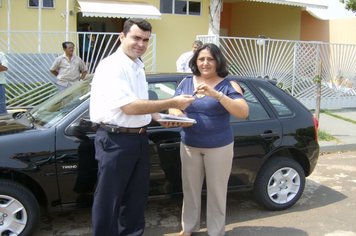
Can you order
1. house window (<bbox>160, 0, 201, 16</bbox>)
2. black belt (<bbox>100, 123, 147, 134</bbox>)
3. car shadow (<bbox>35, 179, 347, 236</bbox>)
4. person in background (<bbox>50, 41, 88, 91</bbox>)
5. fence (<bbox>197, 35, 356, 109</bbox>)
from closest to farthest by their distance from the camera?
black belt (<bbox>100, 123, 147, 134</bbox>), car shadow (<bbox>35, 179, 347, 236</bbox>), person in background (<bbox>50, 41, 88, 91</bbox>), fence (<bbox>197, 35, 356, 109</bbox>), house window (<bbox>160, 0, 201, 16</bbox>)

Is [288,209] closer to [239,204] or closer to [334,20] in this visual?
[239,204]

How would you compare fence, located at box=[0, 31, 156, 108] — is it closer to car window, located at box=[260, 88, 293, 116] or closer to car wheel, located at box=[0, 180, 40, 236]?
car window, located at box=[260, 88, 293, 116]

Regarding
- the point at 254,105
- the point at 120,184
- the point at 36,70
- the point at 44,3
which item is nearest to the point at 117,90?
the point at 120,184

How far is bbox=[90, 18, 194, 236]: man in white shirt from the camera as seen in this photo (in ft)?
10.5

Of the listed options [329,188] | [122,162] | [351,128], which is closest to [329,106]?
[351,128]

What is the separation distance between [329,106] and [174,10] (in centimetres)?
761

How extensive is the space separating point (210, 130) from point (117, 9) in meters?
12.8


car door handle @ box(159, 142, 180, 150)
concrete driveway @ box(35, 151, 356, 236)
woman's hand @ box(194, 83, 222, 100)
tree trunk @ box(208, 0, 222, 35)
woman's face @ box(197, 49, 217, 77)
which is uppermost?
tree trunk @ box(208, 0, 222, 35)

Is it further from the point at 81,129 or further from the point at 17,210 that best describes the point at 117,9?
the point at 17,210

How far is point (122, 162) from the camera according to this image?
335cm

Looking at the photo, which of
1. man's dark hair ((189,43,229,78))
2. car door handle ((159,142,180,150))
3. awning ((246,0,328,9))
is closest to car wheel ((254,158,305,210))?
car door handle ((159,142,180,150))

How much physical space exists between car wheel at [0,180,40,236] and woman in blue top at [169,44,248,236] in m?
1.29

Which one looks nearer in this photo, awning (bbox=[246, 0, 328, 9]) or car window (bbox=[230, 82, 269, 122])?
car window (bbox=[230, 82, 269, 122])

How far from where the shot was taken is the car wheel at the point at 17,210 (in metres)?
3.79
